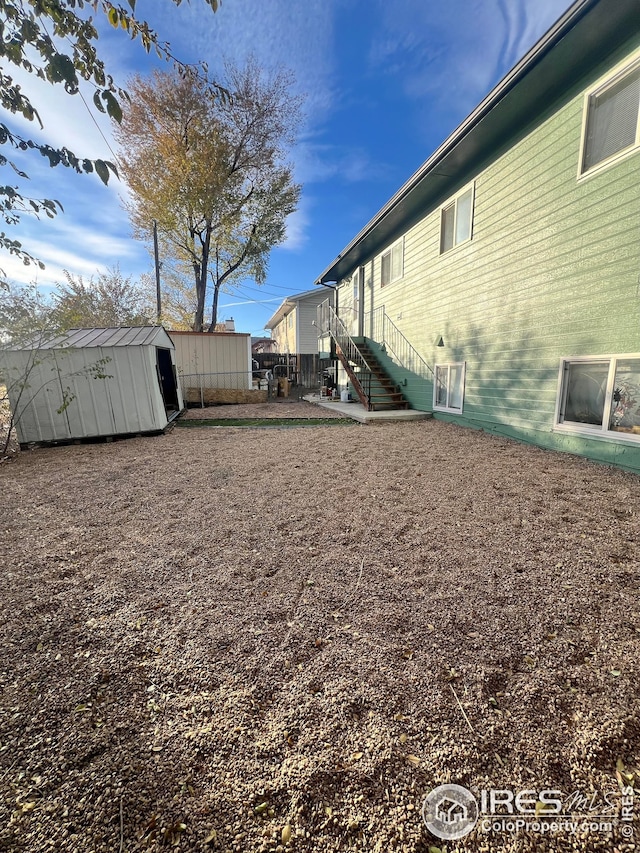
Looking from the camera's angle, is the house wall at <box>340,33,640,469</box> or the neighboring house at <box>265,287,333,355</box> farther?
the neighboring house at <box>265,287,333,355</box>

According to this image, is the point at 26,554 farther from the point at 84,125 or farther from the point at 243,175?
the point at 243,175

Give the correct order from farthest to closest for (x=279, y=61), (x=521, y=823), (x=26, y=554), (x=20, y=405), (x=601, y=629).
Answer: (x=279, y=61)
(x=20, y=405)
(x=26, y=554)
(x=601, y=629)
(x=521, y=823)

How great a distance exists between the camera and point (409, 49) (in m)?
7.08

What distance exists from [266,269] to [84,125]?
Result: 15996mm

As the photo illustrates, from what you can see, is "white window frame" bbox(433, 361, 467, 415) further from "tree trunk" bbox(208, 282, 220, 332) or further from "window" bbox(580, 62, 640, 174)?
"tree trunk" bbox(208, 282, 220, 332)

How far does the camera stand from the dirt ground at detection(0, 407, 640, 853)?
108 cm

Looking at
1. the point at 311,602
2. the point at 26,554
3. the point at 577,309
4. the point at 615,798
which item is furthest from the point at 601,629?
the point at 577,309

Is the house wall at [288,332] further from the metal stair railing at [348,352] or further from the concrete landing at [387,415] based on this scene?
the concrete landing at [387,415]

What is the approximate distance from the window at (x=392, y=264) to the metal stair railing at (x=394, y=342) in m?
0.89

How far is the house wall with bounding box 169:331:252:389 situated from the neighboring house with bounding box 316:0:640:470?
7377 millimetres

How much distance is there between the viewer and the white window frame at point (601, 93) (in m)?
4.07

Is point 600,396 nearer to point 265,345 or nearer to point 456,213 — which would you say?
point 456,213

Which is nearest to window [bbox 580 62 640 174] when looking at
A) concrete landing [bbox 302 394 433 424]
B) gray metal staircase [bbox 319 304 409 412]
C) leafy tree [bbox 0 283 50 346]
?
concrete landing [bbox 302 394 433 424]

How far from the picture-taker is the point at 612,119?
4.39 metres
